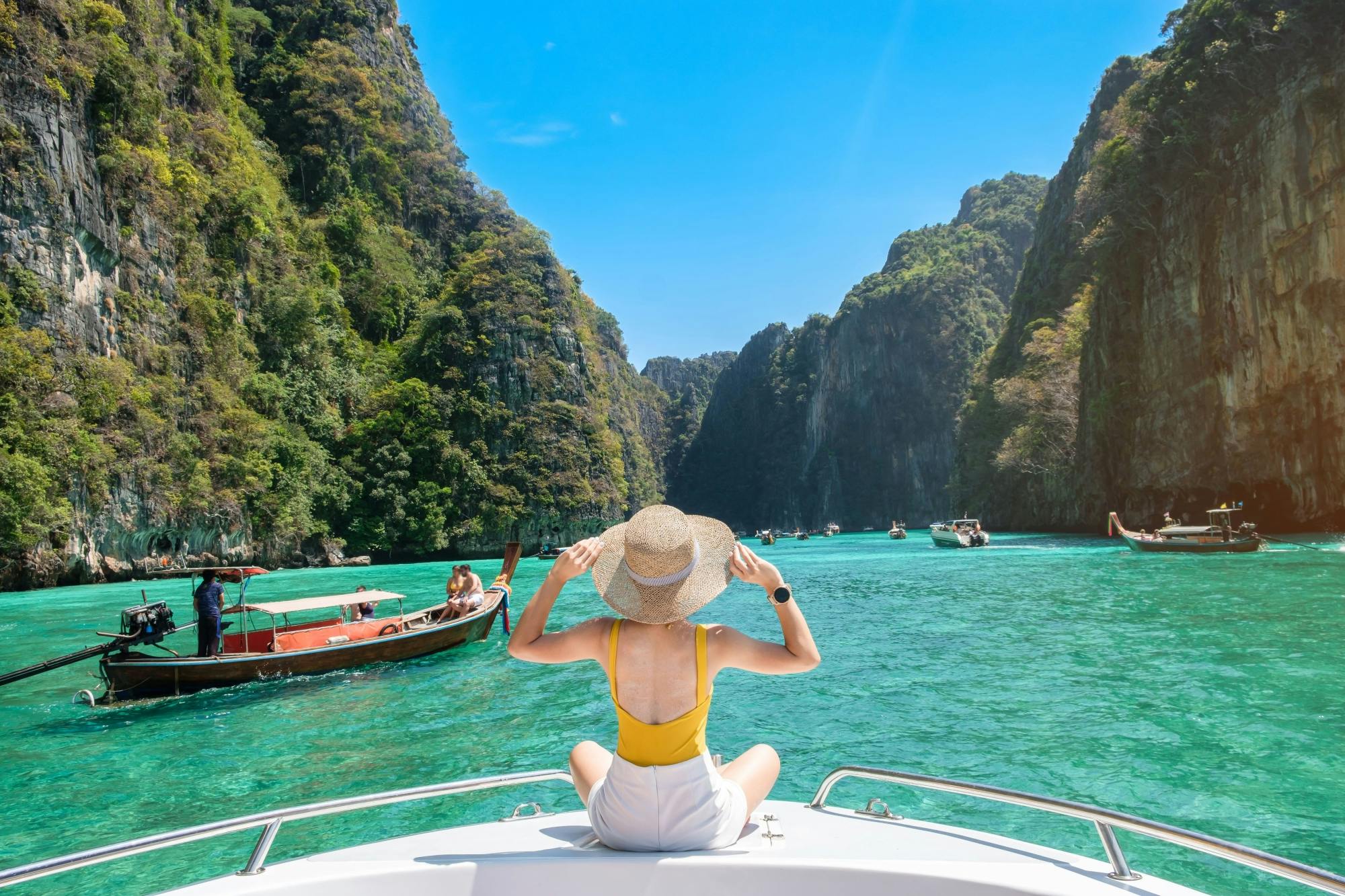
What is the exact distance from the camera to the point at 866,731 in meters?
7.72

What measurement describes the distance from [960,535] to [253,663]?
34893 millimetres

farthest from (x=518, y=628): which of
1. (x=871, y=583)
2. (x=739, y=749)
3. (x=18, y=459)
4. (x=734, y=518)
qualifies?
(x=734, y=518)

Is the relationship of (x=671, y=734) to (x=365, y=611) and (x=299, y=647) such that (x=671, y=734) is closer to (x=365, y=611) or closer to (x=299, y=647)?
(x=299, y=647)

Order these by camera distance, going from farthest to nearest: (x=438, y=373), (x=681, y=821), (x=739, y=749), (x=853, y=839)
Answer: (x=438, y=373) < (x=739, y=749) < (x=853, y=839) < (x=681, y=821)

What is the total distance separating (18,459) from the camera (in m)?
24.1

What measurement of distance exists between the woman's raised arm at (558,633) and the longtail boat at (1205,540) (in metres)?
25.6

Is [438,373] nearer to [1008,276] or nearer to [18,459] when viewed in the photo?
[18,459]

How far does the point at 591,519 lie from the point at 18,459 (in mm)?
36078

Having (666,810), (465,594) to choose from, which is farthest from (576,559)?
(465,594)

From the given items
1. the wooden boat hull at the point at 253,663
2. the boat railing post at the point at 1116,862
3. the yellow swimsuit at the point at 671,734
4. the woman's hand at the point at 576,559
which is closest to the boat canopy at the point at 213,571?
the wooden boat hull at the point at 253,663

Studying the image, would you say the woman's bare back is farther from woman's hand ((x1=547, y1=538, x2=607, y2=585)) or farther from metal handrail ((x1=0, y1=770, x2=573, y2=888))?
metal handrail ((x1=0, y1=770, x2=573, y2=888))

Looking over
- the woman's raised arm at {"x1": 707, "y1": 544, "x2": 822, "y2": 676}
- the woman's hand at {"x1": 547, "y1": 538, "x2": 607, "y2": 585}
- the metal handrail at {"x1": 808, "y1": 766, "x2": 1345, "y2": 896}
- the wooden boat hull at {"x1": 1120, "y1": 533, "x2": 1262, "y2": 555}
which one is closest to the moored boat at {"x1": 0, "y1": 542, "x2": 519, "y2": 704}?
the woman's hand at {"x1": 547, "y1": 538, "x2": 607, "y2": 585}

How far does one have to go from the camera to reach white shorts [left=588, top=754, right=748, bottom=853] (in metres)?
2.26

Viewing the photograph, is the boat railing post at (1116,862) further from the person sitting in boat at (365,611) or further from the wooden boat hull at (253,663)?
the person sitting in boat at (365,611)
